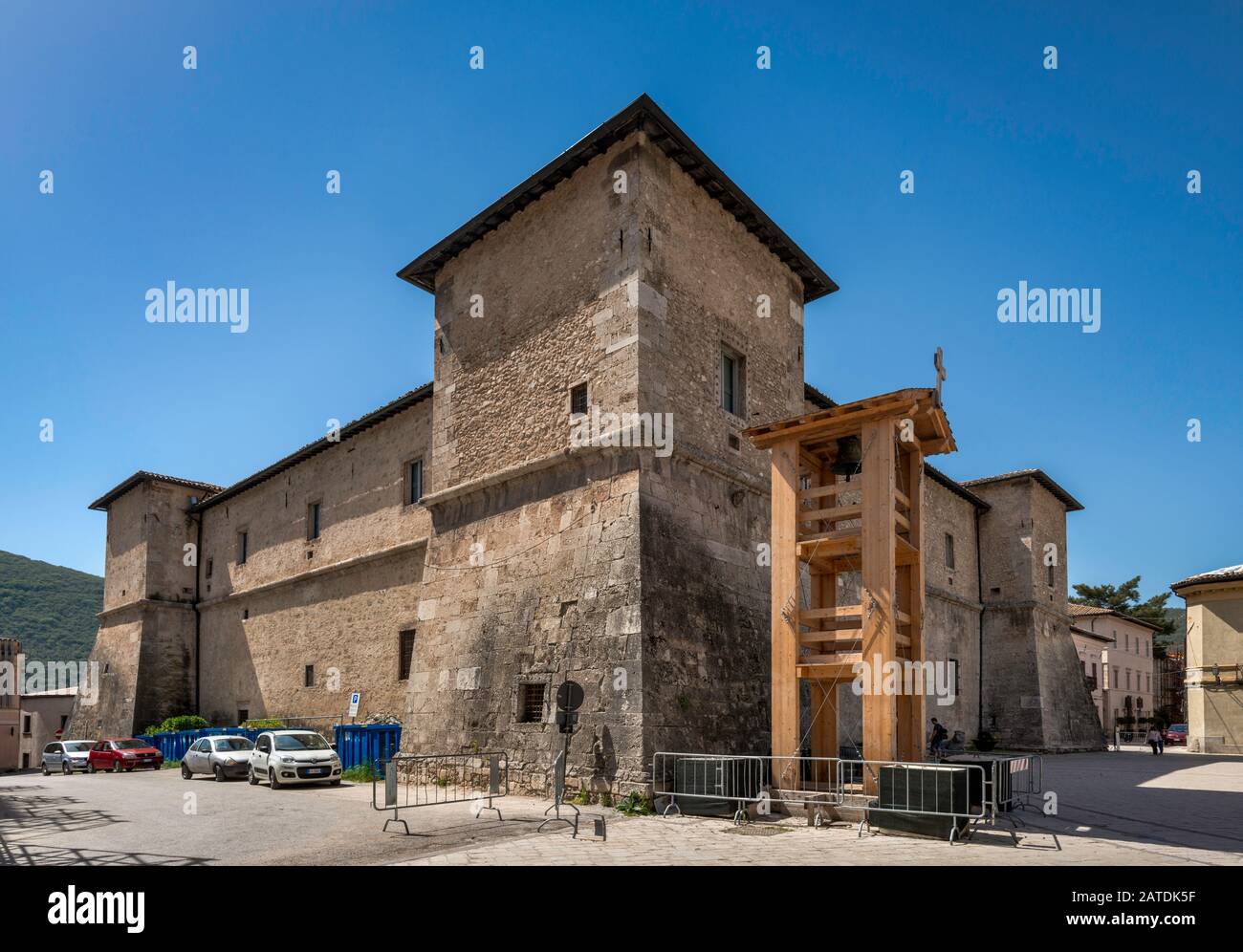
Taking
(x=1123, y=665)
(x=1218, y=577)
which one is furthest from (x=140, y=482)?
(x=1123, y=665)

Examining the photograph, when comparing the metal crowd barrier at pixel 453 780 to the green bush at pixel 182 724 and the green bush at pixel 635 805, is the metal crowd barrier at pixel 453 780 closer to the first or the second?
the green bush at pixel 635 805

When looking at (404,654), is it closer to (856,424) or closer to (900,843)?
(856,424)

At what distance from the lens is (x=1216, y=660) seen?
32.1 metres

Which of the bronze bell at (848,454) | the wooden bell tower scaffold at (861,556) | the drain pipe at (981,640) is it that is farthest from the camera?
the drain pipe at (981,640)

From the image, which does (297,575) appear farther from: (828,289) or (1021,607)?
(1021,607)

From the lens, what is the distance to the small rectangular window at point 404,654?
71.2 feet

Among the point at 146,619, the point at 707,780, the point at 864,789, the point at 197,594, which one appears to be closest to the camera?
the point at 864,789

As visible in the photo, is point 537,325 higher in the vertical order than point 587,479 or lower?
higher

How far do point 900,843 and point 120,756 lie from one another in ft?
79.2

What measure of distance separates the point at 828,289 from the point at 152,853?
1672 centimetres

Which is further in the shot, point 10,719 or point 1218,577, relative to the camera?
point 10,719

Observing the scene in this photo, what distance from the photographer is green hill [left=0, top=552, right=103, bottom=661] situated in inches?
3278

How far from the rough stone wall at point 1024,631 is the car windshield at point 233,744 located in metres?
24.3

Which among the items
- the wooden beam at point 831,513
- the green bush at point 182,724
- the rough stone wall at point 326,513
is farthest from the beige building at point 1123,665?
the green bush at point 182,724
